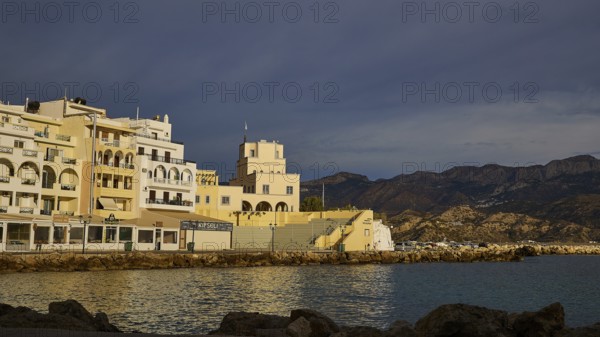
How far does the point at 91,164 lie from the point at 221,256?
51.0 ft

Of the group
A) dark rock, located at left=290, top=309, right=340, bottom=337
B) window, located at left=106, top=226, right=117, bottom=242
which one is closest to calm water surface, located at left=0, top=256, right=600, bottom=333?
dark rock, located at left=290, top=309, right=340, bottom=337

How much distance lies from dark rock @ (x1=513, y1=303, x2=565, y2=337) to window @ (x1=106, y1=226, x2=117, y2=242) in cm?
4682

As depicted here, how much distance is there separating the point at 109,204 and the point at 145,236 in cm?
480

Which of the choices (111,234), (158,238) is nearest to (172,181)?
(158,238)

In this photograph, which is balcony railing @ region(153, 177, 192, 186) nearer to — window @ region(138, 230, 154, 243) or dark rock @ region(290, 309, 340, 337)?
window @ region(138, 230, 154, 243)

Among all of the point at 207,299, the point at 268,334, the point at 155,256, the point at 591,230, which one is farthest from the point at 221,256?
the point at 591,230

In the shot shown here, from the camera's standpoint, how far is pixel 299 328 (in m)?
15.9

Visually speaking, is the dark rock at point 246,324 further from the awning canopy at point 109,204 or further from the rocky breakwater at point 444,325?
the awning canopy at point 109,204

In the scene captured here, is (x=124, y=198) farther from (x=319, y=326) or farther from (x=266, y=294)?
(x=319, y=326)

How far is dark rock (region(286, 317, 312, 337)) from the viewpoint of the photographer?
49.7ft

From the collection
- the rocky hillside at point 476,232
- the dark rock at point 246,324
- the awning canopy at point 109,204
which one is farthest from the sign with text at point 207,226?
the rocky hillside at point 476,232

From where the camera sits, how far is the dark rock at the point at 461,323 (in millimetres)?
14242

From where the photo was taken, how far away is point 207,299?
3145 centimetres

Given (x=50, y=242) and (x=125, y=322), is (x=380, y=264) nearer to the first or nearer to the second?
A: (x=50, y=242)
